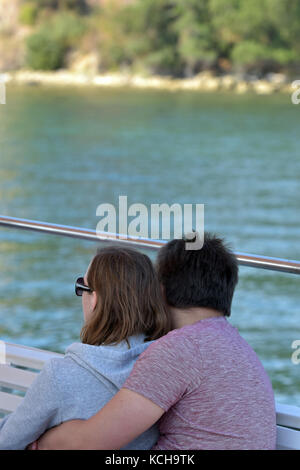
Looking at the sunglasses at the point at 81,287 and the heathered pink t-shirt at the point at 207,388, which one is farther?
the sunglasses at the point at 81,287

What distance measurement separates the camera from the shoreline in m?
51.3

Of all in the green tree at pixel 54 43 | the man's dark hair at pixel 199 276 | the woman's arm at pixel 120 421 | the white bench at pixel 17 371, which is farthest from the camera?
the green tree at pixel 54 43

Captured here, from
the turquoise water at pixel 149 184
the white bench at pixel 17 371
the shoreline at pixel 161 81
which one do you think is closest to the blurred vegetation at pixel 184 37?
the shoreline at pixel 161 81

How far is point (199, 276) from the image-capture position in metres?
1.19

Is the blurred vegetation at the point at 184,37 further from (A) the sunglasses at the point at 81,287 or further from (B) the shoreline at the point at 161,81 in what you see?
(A) the sunglasses at the point at 81,287

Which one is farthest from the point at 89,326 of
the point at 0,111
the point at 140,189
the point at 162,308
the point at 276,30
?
the point at 276,30

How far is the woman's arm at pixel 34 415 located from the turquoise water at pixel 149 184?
305 inches

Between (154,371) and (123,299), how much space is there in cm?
14

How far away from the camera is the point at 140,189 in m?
22.9

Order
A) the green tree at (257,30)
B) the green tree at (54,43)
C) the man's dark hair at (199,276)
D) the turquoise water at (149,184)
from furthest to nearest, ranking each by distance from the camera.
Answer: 1. the green tree at (54,43)
2. the green tree at (257,30)
3. the turquoise water at (149,184)
4. the man's dark hair at (199,276)

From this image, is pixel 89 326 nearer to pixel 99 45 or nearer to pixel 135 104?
pixel 135 104

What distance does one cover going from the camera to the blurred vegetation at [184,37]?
50500mm

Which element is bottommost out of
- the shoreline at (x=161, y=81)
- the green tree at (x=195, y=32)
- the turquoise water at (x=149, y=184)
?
the turquoise water at (x=149, y=184)
